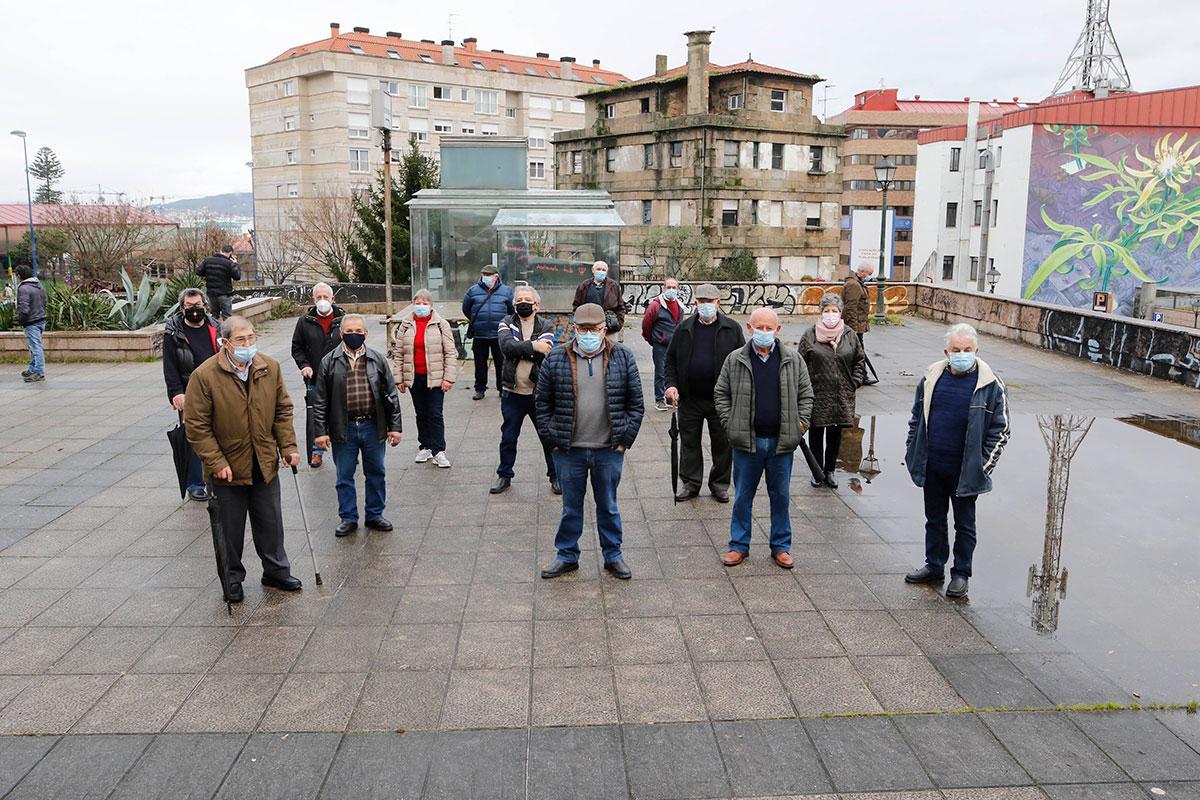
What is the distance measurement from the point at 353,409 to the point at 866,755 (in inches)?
178

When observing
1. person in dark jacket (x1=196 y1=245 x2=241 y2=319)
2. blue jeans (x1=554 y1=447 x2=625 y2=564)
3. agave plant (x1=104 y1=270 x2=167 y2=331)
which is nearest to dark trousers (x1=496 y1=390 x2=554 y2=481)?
blue jeans (x1=554 y1=447 x2=625 y2=564)

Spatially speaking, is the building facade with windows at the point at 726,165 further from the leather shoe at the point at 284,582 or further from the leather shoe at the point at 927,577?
the leather shoe at the point at 284,582

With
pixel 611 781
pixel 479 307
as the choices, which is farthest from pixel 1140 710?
pixel 479 307

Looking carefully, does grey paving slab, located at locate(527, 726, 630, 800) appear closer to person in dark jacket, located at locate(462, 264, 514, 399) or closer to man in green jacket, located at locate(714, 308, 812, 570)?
man in green jacket, located at locate(714, 308, 812, 570)

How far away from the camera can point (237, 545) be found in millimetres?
6191

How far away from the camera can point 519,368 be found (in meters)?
8.48

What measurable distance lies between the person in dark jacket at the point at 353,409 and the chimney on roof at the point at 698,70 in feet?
169

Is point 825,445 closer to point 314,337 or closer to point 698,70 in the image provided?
point 314,337

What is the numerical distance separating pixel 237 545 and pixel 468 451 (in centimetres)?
418

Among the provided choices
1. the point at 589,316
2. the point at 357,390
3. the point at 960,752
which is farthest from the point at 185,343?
the point at 960,752

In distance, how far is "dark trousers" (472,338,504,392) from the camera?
11812 millimetres

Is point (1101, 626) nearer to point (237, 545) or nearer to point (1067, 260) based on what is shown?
point (237, 545)

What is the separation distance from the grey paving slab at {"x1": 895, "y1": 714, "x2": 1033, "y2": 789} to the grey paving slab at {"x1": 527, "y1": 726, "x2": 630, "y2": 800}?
137cm

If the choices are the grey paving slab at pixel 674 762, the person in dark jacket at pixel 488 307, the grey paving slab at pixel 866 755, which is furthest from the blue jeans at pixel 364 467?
the grey paving slab at pixel 866 755
